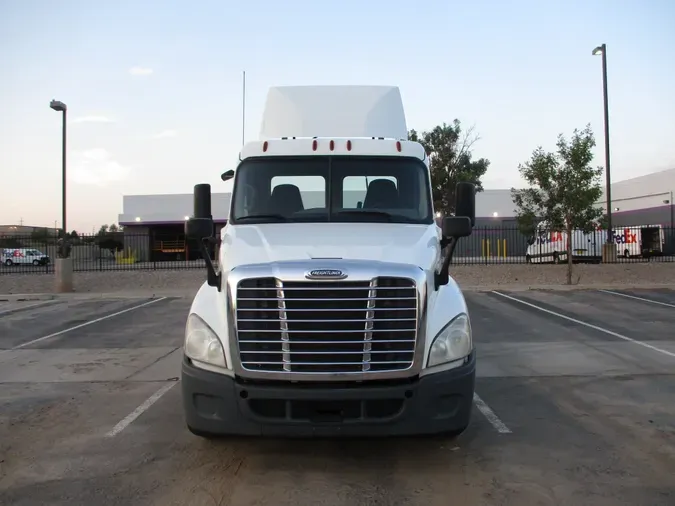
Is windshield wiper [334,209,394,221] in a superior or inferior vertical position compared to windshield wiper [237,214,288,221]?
superior

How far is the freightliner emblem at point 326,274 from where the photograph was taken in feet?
13.5

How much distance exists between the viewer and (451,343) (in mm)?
4273

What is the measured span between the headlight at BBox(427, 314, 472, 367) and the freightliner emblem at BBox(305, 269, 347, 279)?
2.74ft

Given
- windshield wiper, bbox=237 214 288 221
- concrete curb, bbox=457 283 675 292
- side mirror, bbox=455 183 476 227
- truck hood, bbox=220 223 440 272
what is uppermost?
side mirror, bbox=455 183 476 227

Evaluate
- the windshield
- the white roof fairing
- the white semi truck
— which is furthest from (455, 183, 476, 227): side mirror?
the white roof fairing

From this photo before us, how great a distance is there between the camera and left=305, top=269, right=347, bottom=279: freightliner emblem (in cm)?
411

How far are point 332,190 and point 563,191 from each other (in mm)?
15064

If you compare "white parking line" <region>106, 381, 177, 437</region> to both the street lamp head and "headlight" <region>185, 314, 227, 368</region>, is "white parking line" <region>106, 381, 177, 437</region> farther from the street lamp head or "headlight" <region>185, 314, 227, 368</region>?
the street lamp head

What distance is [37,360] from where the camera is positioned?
9.01m

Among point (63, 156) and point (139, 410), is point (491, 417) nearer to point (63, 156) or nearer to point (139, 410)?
point (139, 410)

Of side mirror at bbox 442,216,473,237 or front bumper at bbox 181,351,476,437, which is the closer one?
front bumper at bbox 181,351,476,437

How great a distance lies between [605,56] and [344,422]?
23439 millimetres

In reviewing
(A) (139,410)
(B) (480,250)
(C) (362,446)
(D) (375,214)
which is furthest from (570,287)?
(A) (139,410)

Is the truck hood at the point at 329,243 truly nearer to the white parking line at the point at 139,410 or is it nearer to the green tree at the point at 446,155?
the white parking line at the point at 139,410
